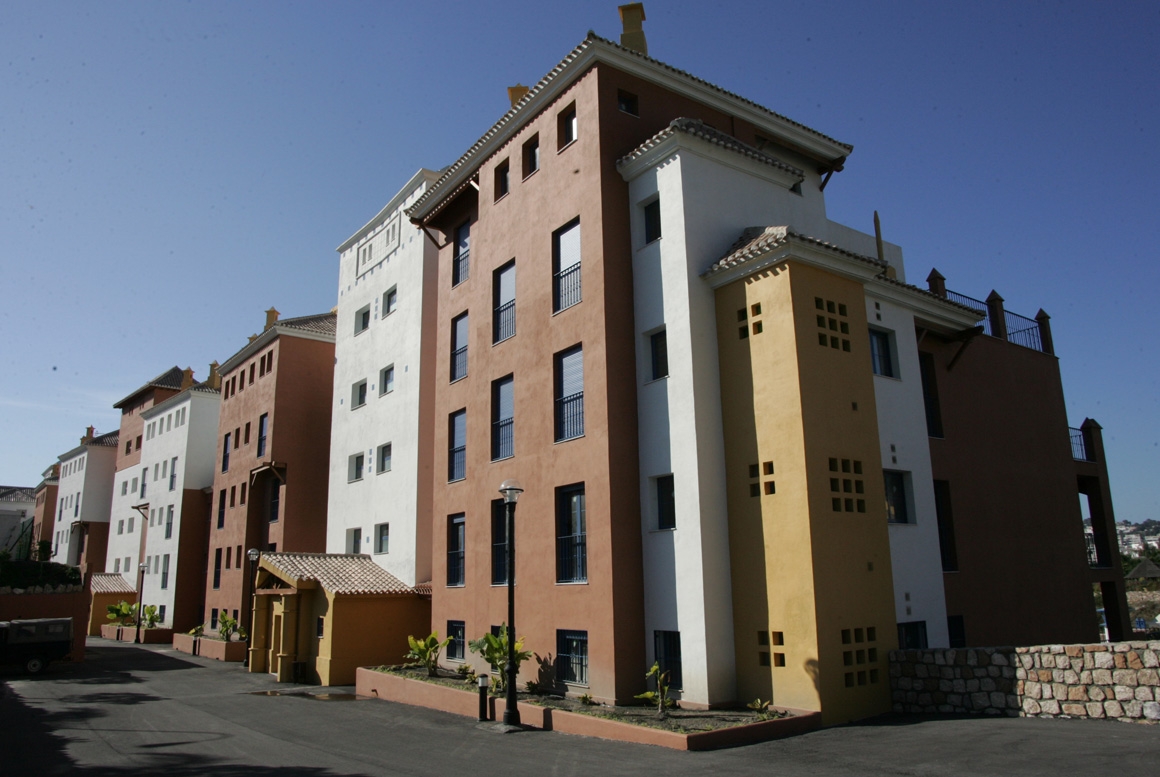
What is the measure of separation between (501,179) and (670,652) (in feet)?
40.9

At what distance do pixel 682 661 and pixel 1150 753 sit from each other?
6.90 metres

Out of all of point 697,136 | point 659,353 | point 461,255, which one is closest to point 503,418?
point 659,353

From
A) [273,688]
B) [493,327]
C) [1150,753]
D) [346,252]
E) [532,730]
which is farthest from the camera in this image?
[346,252]

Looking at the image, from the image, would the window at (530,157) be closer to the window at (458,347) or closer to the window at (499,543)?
the window at (458,347)

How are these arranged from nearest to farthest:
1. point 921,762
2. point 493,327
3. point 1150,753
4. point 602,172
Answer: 1. point 1150,753
2. point 921,762
3. point 602,172
4. point 493,327

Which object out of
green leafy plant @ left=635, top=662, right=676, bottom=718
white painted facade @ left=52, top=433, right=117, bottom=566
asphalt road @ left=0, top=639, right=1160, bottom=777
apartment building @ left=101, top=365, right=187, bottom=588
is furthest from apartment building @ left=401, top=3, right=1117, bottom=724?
white painted facade @ left=52, top=433, right=117, bottom=566

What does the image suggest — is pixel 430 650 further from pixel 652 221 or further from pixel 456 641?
pixel 652 221

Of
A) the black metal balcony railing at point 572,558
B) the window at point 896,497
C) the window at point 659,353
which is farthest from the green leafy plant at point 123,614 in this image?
the window at point 896,497

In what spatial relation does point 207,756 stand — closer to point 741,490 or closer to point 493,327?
point 741,490

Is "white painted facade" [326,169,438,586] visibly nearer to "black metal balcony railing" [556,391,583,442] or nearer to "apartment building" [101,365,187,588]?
"black metal balcony railing" [556,391,583,442]

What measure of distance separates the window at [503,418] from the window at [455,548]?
2.51m

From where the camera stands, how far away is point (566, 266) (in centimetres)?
1753

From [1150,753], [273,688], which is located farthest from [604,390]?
[273,688]

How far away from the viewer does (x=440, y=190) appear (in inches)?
896
